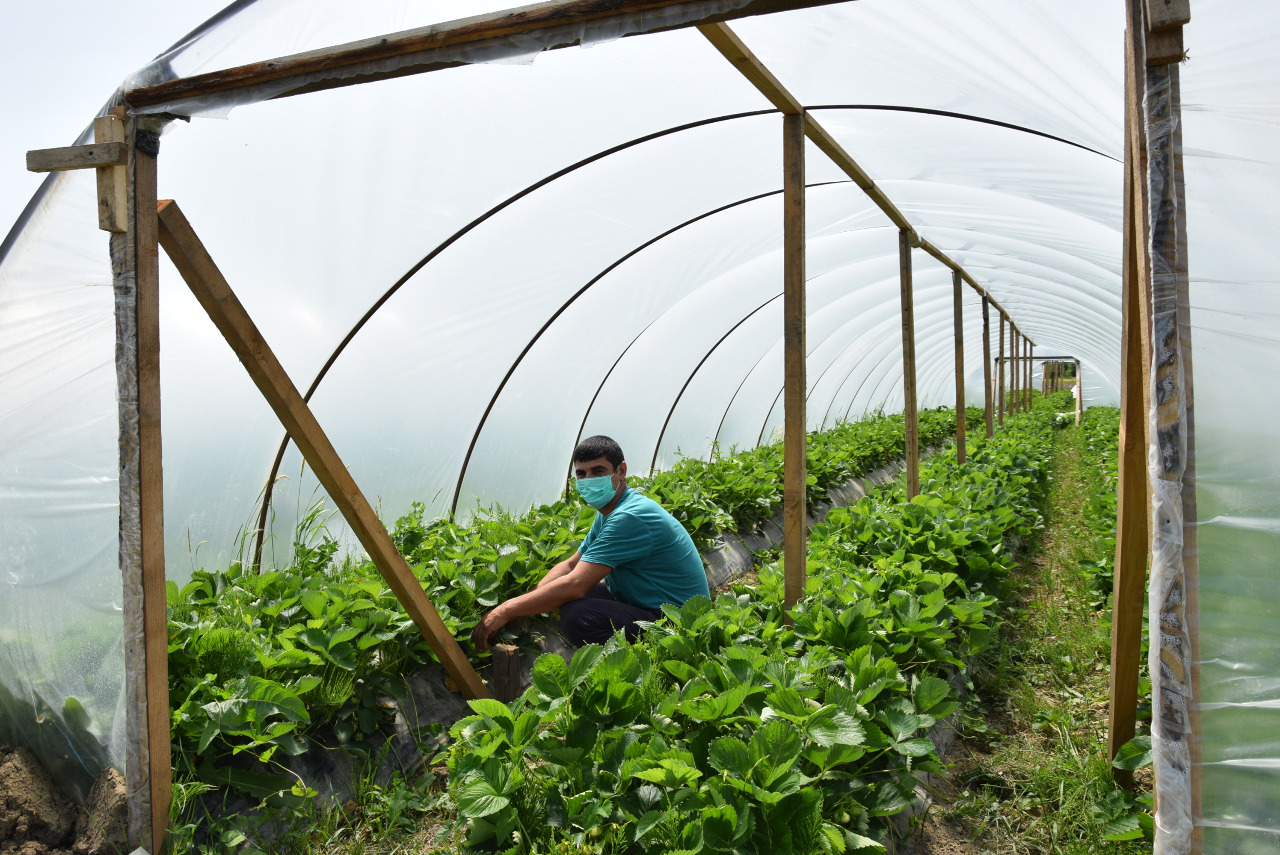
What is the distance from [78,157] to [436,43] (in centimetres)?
110

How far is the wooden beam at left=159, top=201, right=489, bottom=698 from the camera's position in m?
2.39

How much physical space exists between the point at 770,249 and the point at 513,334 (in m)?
2.82

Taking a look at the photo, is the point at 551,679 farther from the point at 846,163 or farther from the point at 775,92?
the point at 846,163

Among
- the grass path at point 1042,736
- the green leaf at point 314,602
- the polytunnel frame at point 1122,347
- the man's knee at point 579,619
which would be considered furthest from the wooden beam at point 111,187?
the grass path at point 1042,736

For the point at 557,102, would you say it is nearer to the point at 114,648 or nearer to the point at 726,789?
the point at 114,648

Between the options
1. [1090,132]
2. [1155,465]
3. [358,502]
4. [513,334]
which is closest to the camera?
[1155,465]

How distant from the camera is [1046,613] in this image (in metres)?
4.90

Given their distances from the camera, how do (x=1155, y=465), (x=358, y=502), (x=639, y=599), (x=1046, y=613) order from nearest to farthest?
(x=1155, y=465) < (x=358, y=502) < (x=639, y=599) < (x=1046, y=613)

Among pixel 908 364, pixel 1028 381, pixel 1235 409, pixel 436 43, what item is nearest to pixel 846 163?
pixel 908 364

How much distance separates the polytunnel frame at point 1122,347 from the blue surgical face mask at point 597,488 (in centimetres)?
197

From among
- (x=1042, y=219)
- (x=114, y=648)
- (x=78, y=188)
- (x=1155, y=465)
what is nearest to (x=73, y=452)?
(x=114, y=648)

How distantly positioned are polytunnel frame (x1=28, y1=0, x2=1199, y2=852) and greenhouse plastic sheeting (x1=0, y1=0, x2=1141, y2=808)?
0.11m

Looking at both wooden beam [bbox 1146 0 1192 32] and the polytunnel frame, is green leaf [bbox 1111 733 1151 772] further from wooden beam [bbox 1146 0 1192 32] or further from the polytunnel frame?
wooden beam [bbox 1146 0 1192 32]

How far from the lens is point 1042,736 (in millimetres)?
3357
